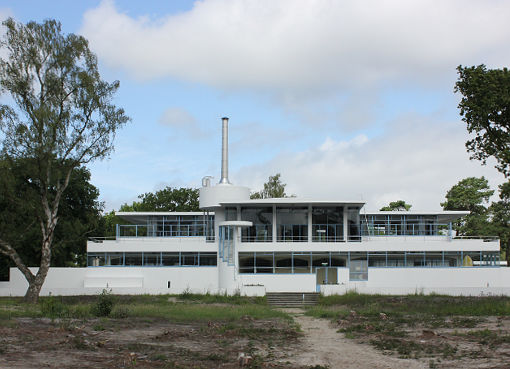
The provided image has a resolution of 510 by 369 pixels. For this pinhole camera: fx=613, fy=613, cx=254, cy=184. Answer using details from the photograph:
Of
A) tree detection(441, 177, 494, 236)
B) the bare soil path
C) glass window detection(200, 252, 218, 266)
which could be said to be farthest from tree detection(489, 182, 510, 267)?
the bare soil path

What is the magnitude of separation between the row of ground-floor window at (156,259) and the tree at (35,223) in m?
3.21

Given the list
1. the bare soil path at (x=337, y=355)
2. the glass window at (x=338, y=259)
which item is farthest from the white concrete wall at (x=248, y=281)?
the bare soil path at (x=337, y=355)

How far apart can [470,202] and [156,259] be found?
131ft

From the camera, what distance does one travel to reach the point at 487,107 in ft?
103

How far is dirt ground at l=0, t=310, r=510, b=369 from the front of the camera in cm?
1769

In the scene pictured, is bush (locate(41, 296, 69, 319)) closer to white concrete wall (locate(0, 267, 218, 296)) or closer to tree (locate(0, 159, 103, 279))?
tree (locate(0, 159, 103, 279))

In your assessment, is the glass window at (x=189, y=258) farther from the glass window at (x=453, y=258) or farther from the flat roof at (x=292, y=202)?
the glass window at (x=453, y=258)

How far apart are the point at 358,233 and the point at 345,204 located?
2893mm

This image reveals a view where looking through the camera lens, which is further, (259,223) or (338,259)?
(259,223)

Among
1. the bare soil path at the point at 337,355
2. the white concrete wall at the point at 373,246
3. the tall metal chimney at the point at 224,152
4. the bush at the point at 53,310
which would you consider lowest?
the bare soil path at the point at 337,355

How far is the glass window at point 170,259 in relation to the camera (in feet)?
164

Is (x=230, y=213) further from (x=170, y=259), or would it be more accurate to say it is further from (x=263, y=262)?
(x=170, y=259)

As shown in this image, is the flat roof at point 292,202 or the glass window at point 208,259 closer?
the flat roof at point 292,202

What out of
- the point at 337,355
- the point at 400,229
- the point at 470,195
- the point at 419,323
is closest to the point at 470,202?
the point at 470,195
